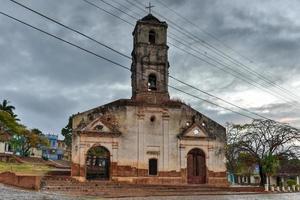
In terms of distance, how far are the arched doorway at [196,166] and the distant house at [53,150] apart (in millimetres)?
57320

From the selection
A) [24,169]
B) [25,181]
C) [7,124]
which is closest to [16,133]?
[7,124]

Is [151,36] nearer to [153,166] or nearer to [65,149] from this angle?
[153,166]

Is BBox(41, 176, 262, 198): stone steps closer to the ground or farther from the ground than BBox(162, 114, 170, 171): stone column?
closer to the ground

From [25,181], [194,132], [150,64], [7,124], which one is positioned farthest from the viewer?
[7,124]

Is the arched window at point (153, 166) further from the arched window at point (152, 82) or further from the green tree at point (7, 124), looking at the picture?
the green tree at point (7, 124)

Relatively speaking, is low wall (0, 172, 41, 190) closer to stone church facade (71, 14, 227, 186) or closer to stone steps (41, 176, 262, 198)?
stone steps (41, 176, 262, 198)

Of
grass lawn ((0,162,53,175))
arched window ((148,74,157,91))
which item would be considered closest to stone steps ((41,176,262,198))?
grass lawn ((0,162,53,175))

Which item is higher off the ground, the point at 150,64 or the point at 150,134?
the point at 150,64

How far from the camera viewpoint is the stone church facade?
31609mm

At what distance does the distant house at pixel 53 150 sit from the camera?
87125mm

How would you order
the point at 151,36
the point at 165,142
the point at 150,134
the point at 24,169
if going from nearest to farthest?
the point at 150,134 → the point at 165,142 → the point at 151,36 → the point at 24,169

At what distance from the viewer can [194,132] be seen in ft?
112

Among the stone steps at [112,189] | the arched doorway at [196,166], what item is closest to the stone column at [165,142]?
the arched doorway at [196,166]

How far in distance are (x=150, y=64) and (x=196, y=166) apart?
31.7 ft
